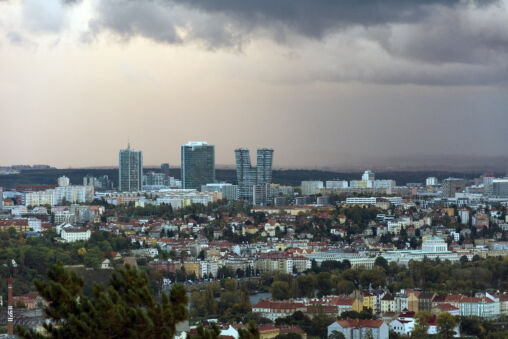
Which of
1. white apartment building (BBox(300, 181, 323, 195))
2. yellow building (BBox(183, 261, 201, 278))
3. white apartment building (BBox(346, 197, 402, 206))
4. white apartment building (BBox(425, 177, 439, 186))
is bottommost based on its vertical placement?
yellow building (BBox(183, 261, 201, 278))

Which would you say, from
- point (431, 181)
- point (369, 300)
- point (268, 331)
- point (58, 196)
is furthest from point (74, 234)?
point (431, 181)

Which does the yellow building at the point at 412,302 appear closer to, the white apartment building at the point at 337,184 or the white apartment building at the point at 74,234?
the white apartment building at the point at 74,234

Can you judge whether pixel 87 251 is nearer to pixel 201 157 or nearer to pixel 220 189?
pixel 220 189

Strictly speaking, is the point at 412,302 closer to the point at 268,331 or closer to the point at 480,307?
the point at 480,307

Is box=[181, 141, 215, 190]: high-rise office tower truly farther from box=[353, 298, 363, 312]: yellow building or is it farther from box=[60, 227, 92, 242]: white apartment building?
box=[353, 298, 363, 312]: yellow building

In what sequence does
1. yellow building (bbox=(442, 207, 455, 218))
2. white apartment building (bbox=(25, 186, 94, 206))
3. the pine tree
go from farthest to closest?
white apartment building (bbox=(25, 186, 94, 206))
yellow building (bbox=(442, 207, 455, 218))
the pine tree

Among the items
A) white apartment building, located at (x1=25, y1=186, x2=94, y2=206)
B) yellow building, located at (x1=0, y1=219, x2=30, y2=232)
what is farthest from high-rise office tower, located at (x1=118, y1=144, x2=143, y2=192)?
yellow building, located at (x1=0, y1=219, x2=30, y2=232)

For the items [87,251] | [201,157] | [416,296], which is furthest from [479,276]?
[201,157]
